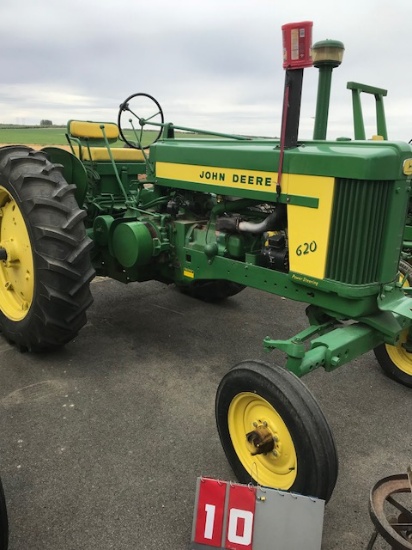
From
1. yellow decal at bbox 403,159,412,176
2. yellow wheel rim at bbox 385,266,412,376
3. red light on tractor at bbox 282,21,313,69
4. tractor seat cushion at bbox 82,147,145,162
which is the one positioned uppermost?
red light on tractor at bbox 282,21,313,69

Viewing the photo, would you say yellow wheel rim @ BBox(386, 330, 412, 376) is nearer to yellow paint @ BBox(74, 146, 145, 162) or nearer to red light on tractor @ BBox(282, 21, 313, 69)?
red light on tractor @ BBox(282, 21, 313, 69)

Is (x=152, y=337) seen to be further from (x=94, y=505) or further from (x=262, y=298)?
(x=94, y=505)

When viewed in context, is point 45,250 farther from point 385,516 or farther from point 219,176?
point 385,516

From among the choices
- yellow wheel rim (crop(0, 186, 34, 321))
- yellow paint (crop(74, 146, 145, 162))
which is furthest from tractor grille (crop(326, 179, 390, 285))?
yellow paint (crop(74, 146, 145, 162))

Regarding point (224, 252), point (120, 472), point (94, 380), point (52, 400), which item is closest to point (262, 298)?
point (224, 252)

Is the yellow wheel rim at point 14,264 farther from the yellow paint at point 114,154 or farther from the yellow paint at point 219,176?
the yellow paint at point 219,176

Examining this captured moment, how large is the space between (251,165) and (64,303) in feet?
4.78

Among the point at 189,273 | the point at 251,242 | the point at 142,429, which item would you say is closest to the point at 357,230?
the point at 251,242

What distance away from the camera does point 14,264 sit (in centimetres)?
355

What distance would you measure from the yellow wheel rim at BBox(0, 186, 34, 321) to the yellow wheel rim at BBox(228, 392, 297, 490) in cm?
185

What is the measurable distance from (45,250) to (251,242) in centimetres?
130

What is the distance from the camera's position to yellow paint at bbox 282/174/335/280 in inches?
97.3

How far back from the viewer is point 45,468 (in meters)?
2.41

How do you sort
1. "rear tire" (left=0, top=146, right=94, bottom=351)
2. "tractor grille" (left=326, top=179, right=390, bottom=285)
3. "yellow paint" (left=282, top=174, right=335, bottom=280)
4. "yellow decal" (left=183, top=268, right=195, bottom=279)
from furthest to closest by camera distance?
"yellow decal" (left=183, top=268, right=195, bottom=279)
"rear tire" (left=0, top=146, right=94, bottom=351)
"yellow paint" (left=282, top=174, right=335, bottom=280)
"tractor grille" (left=326, top=179, right=390, bottom=285)
